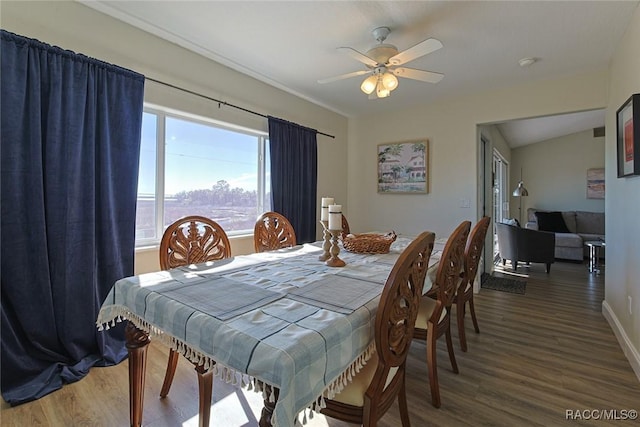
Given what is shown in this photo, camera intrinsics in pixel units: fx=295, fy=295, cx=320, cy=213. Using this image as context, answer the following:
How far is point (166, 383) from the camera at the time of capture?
1669 millimetres

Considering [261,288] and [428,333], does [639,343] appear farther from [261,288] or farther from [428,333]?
[261,288]

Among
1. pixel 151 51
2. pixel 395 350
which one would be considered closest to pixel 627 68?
pixel 395 350

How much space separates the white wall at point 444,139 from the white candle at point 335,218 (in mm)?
2653

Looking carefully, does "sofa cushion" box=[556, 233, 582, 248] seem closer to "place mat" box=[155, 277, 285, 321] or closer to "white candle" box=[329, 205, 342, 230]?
"white candle" box=[329, 205, 342, 230]

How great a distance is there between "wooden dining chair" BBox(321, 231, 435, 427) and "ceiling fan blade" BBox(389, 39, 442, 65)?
1280mm

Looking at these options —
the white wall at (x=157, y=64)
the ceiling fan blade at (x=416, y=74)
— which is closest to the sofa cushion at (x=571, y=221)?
the white wall at (x=157, y=64)

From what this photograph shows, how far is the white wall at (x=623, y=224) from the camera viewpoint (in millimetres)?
1960

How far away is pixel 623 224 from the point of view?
2.29m

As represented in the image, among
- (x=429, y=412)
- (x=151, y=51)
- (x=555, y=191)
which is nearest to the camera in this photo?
(x=429, y=412)

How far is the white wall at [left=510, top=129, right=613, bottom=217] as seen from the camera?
6.71m

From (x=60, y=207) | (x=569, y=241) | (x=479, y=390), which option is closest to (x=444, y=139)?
(x=479, y=390)

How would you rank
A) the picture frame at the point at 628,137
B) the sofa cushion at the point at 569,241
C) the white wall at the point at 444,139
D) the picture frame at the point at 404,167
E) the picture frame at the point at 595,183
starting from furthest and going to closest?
the picture frame at the point at 595,183 < the sofa cushion at the point at 569,241 < the picture frame at the point at 404,167 < the white wall at the point at 444,139 < the picture frame at the point at 628,137

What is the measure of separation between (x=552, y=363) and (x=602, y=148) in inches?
275

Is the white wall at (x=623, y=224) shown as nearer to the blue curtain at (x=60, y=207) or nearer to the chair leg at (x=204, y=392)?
the chair leg at (x=204, y=392)
